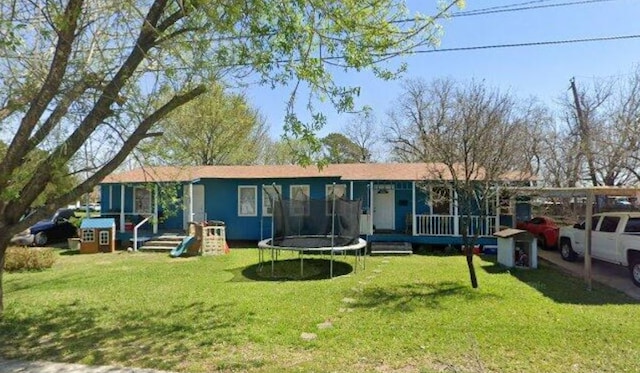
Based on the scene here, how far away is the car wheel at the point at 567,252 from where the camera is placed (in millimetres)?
12531

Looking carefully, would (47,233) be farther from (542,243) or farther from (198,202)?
(542,243)

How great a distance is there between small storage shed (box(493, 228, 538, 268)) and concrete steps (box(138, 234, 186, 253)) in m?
11.3

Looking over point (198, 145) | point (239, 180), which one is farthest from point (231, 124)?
point (239, 180)

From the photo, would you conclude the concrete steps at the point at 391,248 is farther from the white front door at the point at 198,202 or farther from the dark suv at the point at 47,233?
the dark suv at the point at 47,233

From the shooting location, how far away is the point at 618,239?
9.98 meters

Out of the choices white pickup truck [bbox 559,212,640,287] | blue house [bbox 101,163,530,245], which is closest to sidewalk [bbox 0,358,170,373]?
white pickup truck [bbox 559,212,640,287]

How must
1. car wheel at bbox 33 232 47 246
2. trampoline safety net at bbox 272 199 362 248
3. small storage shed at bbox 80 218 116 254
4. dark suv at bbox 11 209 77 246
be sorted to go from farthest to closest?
car wheel at bbox 33 232 47 246 < dark suv at bbox 11 209 77 246 < small storage shed at bbox 80 218 116 254 < trampoline safety net at bbox 272 199 362 248

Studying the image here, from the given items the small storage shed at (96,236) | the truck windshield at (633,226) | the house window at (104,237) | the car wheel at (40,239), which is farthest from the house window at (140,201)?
the truck windshield at (633,226)

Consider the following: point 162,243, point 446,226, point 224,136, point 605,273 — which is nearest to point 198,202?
point 162,243

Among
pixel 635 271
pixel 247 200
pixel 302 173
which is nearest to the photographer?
pixel 635 271

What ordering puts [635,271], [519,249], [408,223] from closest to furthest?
[635,271]
[519,249]
[408,223]

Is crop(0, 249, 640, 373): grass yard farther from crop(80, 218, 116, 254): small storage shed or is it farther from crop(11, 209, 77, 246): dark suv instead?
crop(11, 209, 77, 246): dark suv

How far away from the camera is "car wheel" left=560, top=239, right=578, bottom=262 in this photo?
12531 mm

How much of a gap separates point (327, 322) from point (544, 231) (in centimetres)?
1219
